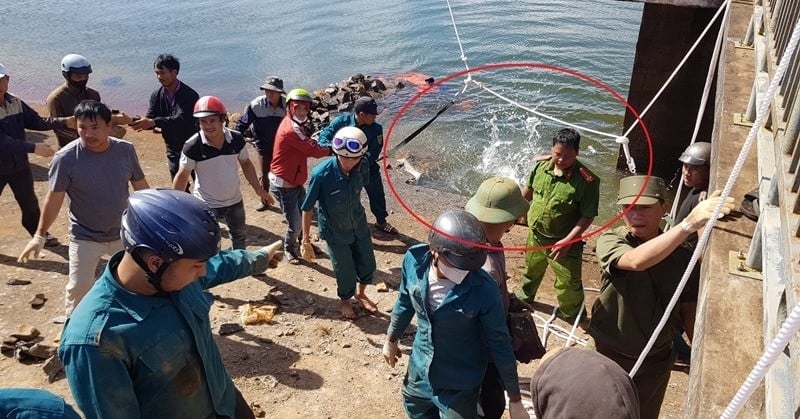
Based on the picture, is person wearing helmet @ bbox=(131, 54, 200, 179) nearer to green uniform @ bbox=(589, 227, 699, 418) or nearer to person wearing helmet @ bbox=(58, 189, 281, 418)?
person wearing helmet @ bbox=(58, 189, 281, 418)

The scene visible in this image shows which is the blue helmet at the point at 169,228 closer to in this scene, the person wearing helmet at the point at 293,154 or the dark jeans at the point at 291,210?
the person wearing helmet at the point at 293,154

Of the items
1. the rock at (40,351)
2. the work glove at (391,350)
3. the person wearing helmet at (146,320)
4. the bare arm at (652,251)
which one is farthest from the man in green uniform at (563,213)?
the rock at (40,351)

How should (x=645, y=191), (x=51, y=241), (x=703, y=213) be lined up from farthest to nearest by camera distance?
A: (x=51, y=241), (x=645, y=191), (x=703, y=213)

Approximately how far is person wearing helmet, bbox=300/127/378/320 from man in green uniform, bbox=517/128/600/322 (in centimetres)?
160

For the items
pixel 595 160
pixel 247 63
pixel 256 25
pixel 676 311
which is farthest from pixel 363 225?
pixel 256 25

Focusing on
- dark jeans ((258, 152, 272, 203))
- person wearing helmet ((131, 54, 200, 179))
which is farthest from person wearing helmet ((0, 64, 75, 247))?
dark jeans ((258, 152, 272, 203))

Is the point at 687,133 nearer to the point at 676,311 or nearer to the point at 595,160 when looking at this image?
the point at 595,160

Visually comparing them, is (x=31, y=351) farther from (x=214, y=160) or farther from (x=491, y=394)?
(x=491, y=394)

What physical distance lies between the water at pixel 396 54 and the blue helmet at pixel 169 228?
798 cm

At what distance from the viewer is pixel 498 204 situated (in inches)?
146

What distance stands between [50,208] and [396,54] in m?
14.7

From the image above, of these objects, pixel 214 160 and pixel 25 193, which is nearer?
pixel 214 160

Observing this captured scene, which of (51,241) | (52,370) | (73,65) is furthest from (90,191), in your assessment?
(51,241)

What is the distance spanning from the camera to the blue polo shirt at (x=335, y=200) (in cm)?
540
